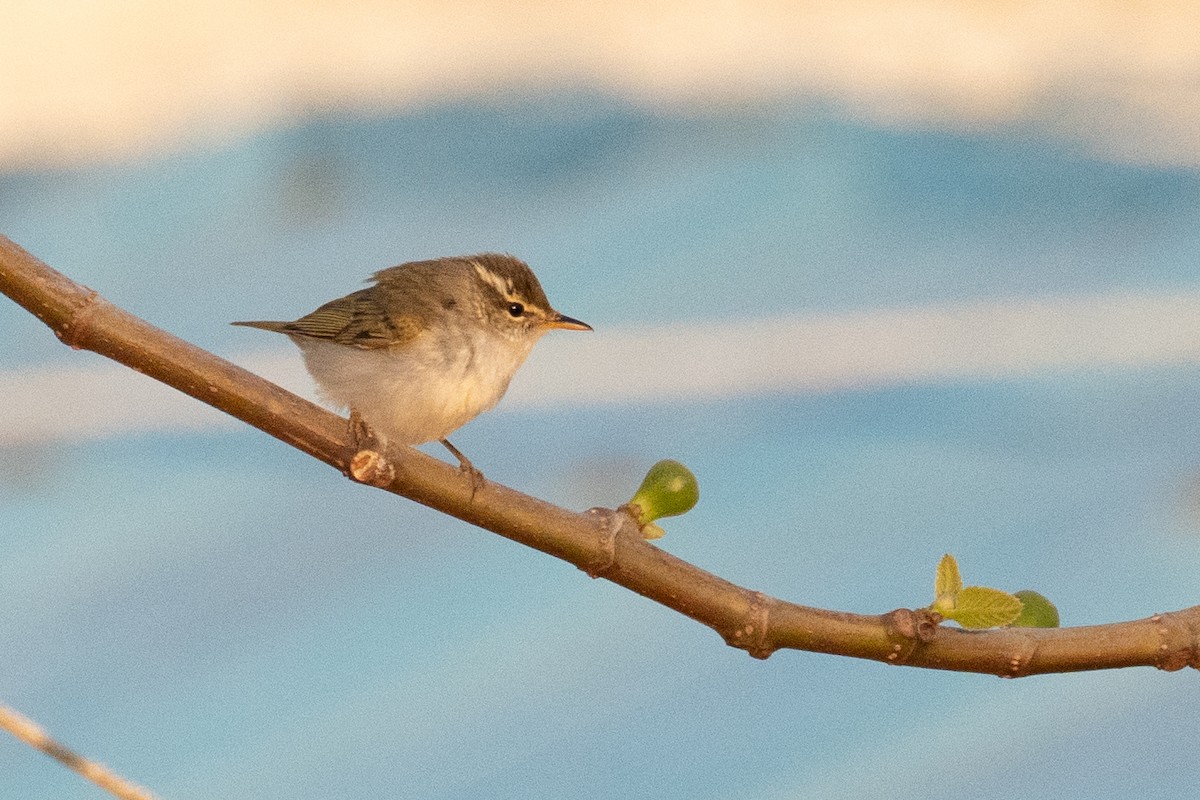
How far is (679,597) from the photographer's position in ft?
2.30

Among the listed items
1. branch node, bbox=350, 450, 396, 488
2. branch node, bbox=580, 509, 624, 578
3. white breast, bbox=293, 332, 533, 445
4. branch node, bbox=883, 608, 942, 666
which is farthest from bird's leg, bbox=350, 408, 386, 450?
white breast, bbox=293, 332, 533, 445

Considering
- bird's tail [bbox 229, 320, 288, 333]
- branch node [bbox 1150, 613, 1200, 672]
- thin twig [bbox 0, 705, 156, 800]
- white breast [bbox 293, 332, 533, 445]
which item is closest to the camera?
thin twig [bbox 0, 705, 156, 800]

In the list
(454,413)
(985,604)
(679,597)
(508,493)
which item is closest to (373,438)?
(508,493)

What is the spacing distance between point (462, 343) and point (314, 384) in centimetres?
18

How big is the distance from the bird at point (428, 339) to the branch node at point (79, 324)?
0.62 metres

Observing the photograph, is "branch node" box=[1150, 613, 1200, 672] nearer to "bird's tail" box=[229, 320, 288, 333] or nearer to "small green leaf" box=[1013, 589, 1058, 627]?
"small green leaf" box=[1013, 589, 1058, 627]

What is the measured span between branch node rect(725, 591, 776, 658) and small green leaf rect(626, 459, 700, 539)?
0.08m

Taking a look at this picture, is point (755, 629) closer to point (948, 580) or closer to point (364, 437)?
point (948, 580)

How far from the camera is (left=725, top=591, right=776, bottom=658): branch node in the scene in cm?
70

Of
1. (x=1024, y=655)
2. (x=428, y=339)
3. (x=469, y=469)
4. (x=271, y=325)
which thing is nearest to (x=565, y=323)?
(x=428, y=339)

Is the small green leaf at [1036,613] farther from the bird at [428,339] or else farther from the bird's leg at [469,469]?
the bird at [428,339]

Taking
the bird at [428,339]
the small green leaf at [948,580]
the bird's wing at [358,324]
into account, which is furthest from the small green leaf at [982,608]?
the bird's wing at [358,324]

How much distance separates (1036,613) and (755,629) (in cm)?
19

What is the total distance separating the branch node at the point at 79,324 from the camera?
0.63m
